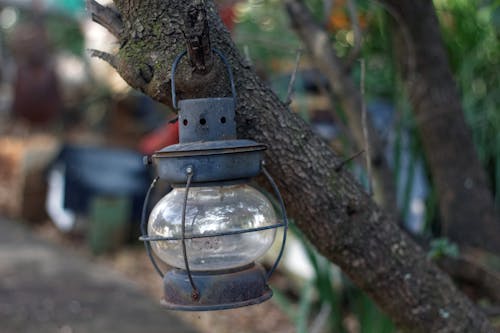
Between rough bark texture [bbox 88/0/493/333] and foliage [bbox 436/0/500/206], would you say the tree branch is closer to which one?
rough bark texture [bbox 88/0/493/333]

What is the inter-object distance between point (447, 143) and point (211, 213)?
1.71m

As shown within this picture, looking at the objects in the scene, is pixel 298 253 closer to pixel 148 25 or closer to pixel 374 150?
pixel 374 150

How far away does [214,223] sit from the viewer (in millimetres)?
1459

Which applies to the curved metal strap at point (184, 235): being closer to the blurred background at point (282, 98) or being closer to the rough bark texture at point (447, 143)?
the blurred background at point (282, 98)

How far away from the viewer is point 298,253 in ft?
14.6

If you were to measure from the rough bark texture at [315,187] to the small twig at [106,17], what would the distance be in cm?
4

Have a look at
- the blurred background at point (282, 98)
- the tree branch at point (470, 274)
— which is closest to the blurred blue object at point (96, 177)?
the blurred background at point (282, 98)

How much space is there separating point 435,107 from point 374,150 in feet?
1.08

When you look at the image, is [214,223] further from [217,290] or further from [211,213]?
[217,290]

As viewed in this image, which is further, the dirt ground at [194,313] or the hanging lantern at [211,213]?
the dirt ground at [194,313]

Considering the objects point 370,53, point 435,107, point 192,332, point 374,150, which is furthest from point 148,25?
point 192,332

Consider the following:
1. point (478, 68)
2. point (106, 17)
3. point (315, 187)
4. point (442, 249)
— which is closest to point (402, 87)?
point (478, 68)

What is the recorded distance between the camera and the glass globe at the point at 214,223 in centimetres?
147

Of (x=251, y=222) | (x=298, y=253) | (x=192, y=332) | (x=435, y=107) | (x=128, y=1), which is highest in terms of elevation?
(x=128, y=1)
